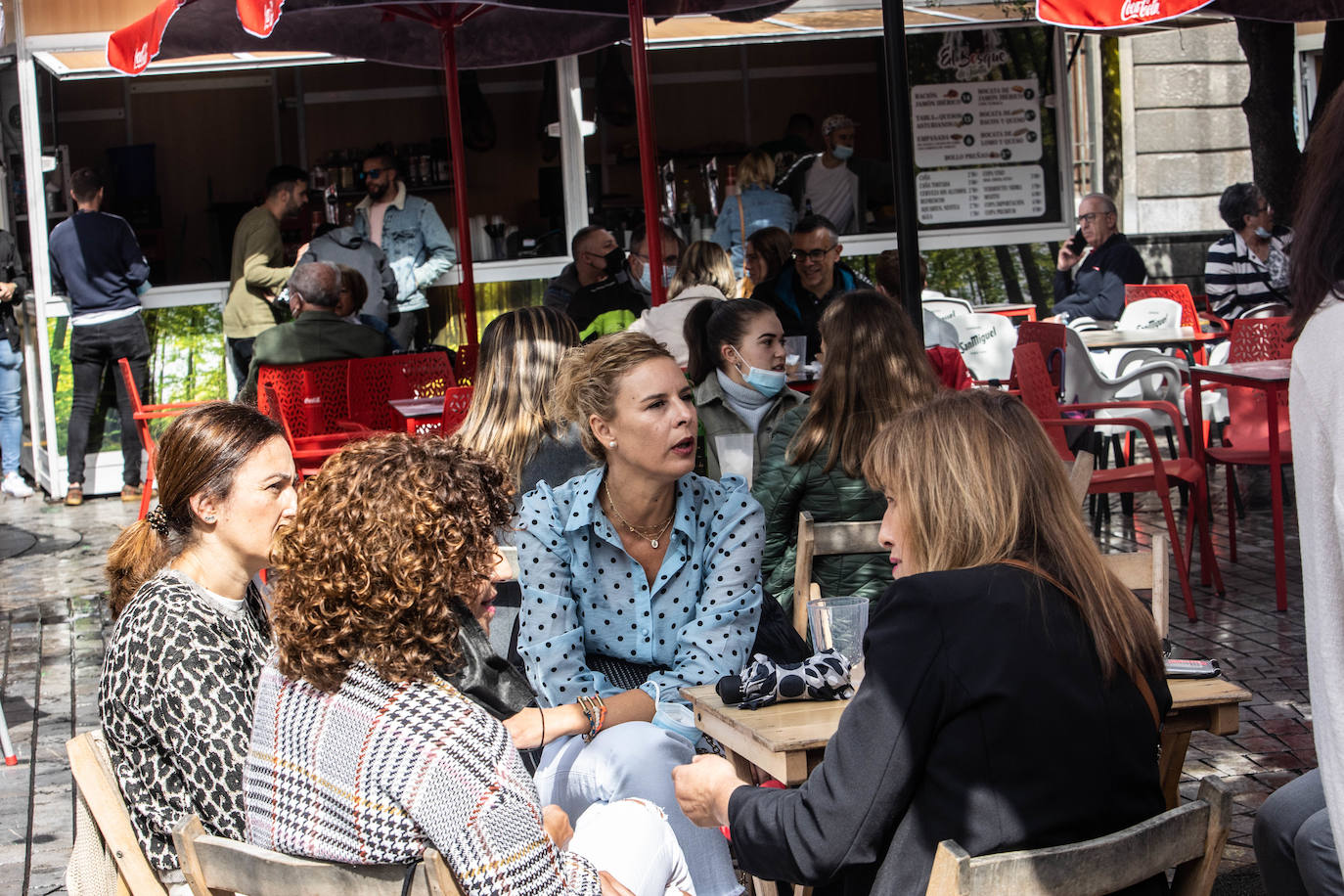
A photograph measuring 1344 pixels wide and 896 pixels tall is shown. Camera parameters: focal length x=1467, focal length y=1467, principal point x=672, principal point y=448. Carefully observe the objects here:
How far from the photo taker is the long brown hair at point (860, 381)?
4.27 metres

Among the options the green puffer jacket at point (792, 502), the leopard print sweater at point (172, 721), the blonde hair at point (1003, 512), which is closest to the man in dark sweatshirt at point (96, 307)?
the green puffer jacket at point (792, 502)

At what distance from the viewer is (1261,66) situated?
31.2ft

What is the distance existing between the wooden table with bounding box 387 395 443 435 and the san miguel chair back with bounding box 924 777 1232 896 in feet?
16.0

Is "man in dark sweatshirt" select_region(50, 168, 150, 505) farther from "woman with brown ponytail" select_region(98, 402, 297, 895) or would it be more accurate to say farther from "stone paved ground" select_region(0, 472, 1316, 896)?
"woman with brown ponytail" select_region(98, 402, 297, 895)

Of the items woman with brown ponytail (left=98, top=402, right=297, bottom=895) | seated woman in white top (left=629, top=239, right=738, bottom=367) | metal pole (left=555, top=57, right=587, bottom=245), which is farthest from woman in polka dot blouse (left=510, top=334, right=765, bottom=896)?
metal pole (left=555, top=57, right=587, bottom=245)

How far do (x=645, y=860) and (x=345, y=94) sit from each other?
10651 mm

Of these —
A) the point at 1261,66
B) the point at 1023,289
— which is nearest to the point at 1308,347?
the point at 1261,66

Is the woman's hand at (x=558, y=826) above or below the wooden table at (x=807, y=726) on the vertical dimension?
below

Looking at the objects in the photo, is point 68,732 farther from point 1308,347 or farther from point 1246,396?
point 1246,396

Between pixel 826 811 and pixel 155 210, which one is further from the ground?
pixel 155 210

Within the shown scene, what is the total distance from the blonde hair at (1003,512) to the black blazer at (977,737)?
5 centimetres

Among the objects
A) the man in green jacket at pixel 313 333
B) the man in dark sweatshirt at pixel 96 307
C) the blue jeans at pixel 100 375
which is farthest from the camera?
the blue jeans at pixel 100 375

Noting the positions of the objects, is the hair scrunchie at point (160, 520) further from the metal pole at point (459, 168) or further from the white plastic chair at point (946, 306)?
the white plastic chair at point (946, 306)

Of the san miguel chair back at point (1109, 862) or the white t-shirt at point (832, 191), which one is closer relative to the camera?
the san miguel chair back at point (1109, 862)
